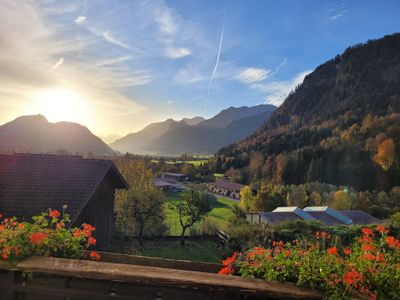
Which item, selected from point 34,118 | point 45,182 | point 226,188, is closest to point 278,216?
point 45,182

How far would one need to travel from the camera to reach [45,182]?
476 inches

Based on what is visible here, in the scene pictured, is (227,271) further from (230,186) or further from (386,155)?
(386,155)

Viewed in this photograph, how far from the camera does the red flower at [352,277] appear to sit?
1.85 m

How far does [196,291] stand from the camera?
74.7 inches

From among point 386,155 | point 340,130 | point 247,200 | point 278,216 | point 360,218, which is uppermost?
point 340,130

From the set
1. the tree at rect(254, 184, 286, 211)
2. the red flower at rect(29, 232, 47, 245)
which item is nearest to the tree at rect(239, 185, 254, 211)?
the tree at rect(254, 184, 286, 211)

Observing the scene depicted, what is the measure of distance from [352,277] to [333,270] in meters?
0.13

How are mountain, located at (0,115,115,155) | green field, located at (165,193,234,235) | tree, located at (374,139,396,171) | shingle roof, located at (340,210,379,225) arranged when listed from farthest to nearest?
mountain, located at (0,115,115,155), tree, located at (374,139,396,171), shingle roof, located at (340,210,379,225), green field, located at (165,193,234,235)

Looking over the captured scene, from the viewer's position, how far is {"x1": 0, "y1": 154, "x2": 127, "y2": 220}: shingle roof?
35.8 ft

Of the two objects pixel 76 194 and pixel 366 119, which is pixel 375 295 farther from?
pixel 366 119

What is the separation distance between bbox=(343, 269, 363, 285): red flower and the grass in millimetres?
18900

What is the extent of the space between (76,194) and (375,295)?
11.3 metres

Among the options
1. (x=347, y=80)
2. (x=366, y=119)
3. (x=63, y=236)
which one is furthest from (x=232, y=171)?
(x=63, y=236)

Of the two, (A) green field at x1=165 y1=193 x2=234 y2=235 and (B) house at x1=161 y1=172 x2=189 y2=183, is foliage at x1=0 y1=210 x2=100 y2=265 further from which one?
(B) house at x1=161 y1=172 x2=189 y2=183
